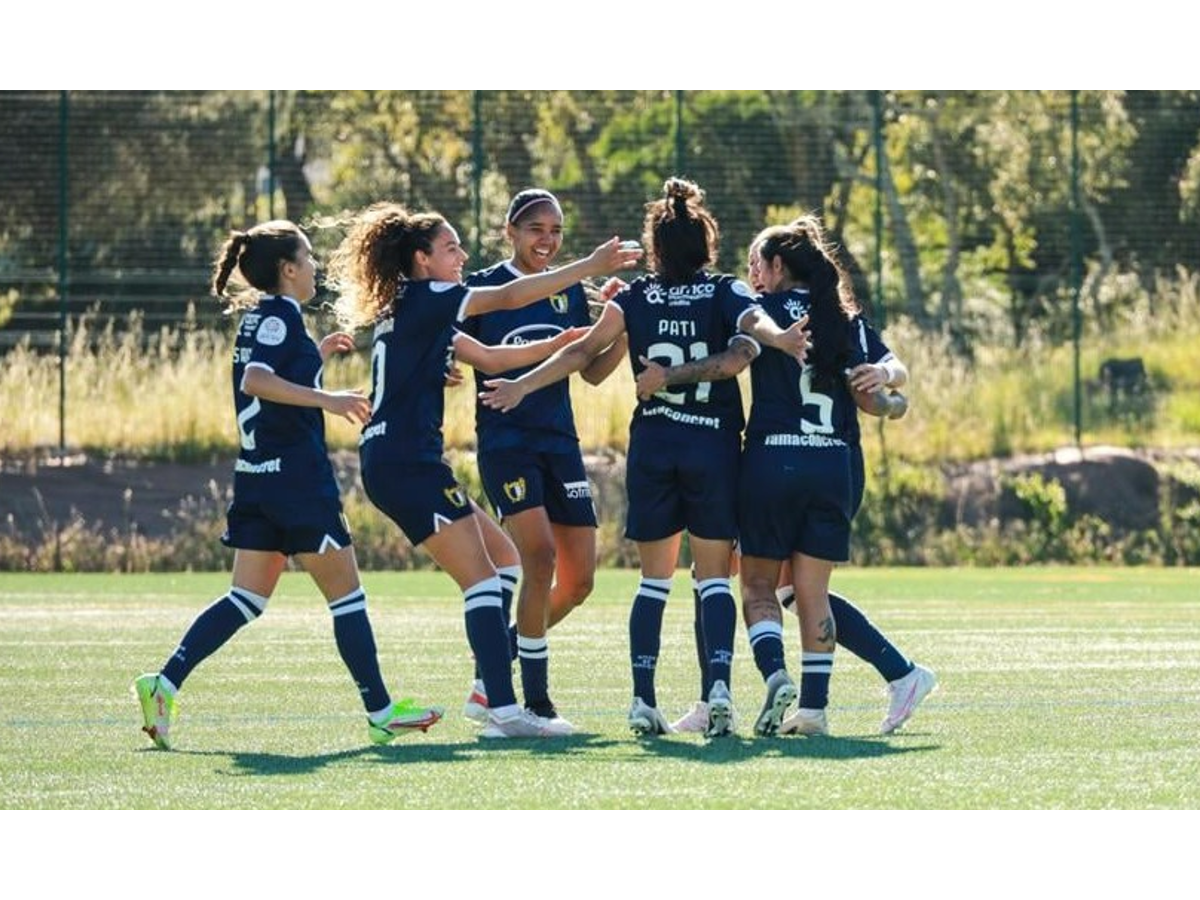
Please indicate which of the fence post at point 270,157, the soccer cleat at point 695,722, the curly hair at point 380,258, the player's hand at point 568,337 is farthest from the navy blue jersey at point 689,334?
the fence post at point 270,157

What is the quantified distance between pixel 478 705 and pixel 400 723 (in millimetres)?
773

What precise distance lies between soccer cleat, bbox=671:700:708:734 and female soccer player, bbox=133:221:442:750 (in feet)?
3.11

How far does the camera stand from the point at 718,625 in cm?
956

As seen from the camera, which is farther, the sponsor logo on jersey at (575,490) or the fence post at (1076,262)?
the fence post at (1076,262)

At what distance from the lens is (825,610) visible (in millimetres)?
9664

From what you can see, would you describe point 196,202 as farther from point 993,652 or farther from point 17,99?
point 993,652

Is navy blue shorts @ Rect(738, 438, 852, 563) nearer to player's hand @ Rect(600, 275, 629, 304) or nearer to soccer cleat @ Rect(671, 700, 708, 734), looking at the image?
soccer cleat @ Rect(671, 700, 708, 734)

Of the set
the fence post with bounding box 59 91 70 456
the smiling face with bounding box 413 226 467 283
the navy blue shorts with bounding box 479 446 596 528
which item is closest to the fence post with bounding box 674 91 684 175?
→ the fence post with bounding box 59 91 70 456

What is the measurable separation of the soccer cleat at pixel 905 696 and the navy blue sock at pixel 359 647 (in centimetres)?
186

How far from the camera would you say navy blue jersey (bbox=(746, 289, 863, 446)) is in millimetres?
9609

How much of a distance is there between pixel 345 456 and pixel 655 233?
625 inches

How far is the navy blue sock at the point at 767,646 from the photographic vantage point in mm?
9453

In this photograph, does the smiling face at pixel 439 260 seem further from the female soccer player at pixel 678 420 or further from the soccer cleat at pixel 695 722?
the soccer cleat at pixel 695 722
